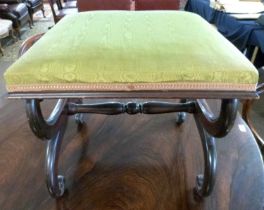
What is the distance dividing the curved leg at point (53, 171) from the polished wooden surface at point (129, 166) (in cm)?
2

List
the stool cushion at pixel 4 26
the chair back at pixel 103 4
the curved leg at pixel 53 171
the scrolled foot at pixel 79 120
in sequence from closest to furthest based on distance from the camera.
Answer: the curved leg at pixel 53 171
the scrolled foot at pixel 79 120
the chair back at pixel 103 4
the stool cushion at pixel 4 26

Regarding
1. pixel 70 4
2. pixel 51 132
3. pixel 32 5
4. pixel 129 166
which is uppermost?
pixel 51 132

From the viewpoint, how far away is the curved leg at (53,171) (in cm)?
59

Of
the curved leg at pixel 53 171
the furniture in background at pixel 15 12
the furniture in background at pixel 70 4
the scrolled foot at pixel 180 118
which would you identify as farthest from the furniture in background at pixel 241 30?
the furniture in background at pixel 15 12

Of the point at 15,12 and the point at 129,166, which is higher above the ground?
the point at 129,166

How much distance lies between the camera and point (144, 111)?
77cm

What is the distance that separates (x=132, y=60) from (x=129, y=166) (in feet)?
1.10

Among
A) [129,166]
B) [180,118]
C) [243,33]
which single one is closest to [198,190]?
[129,166]

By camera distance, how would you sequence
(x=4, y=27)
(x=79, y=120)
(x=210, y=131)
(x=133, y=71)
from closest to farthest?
(x=133, y=71)
(x=210, y=131)
(x=79, y=120)
(x=4, y=27)

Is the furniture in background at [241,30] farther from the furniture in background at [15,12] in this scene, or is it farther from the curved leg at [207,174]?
the furniture in background at [15,12]

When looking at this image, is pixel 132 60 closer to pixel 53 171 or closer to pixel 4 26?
pixel 53 171

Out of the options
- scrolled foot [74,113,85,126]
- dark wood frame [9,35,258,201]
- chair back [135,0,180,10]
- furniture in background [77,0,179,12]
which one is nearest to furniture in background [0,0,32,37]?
furniture in background [77,0,179,12]

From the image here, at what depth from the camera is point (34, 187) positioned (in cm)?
64

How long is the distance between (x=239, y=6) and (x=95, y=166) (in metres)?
1.75
